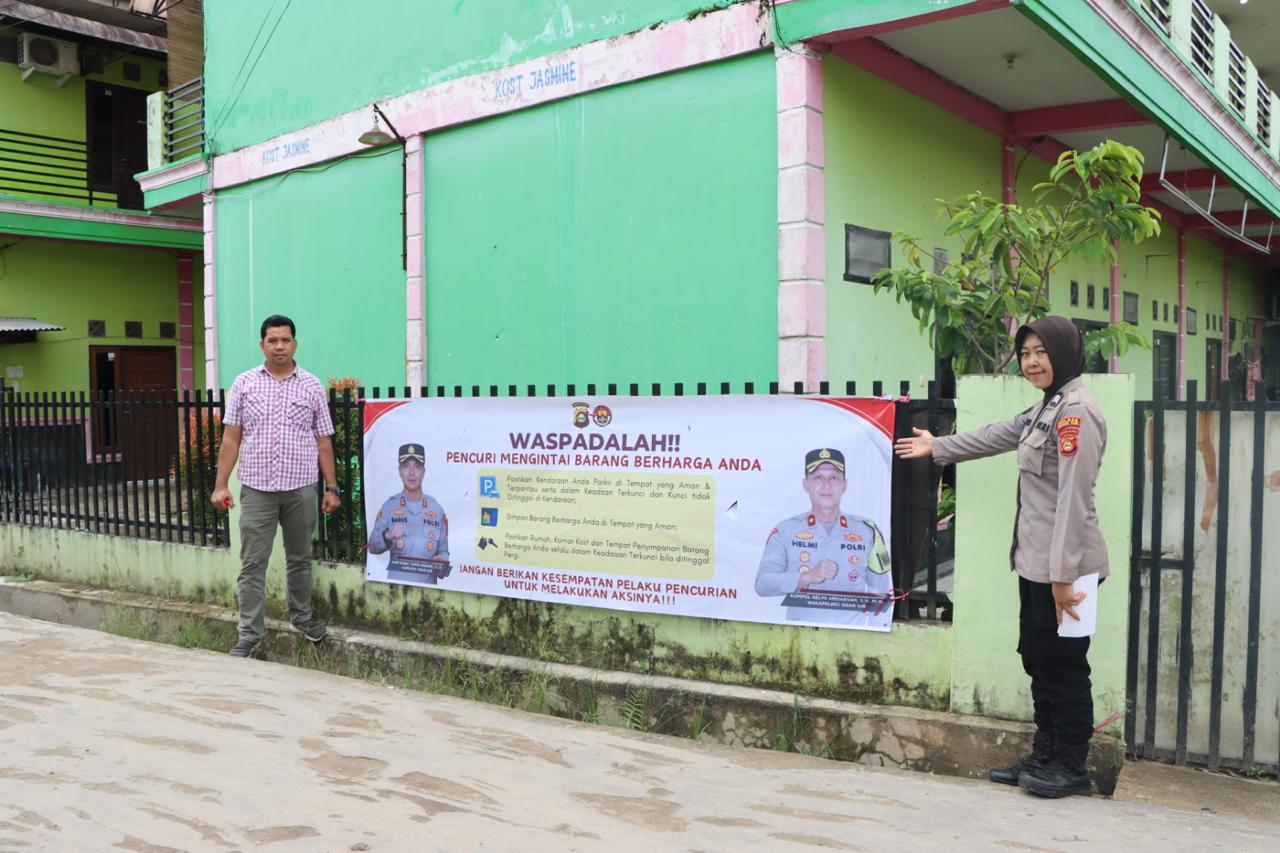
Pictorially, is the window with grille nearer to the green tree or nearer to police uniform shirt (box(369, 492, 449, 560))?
the green tree

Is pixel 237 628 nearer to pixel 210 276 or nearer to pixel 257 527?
pixel 257 527

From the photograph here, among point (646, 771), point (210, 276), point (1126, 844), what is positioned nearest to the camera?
point (1126, 844)

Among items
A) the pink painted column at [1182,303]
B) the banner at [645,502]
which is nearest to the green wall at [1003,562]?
the banner at [645,502]

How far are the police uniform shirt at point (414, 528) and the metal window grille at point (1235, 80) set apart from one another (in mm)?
9543

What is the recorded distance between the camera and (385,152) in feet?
32.4

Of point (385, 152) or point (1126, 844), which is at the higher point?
point (385, 152)

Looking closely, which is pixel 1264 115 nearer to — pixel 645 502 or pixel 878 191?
pixel 878 191

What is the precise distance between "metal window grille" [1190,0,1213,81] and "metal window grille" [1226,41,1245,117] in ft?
2.31

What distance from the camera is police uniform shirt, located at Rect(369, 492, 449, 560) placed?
594cm

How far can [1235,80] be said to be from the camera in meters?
11.2

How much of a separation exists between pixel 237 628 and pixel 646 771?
143 inches

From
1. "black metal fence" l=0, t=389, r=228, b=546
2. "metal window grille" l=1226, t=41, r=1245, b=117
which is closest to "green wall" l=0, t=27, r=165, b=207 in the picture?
"black metal fence" l=0, t=389, r=228, b=546

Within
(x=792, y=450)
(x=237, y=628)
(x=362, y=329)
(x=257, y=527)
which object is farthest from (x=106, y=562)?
(x=792, y=450)

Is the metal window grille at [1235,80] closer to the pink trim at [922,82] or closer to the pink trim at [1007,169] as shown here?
the pink trim at [1007,169]
